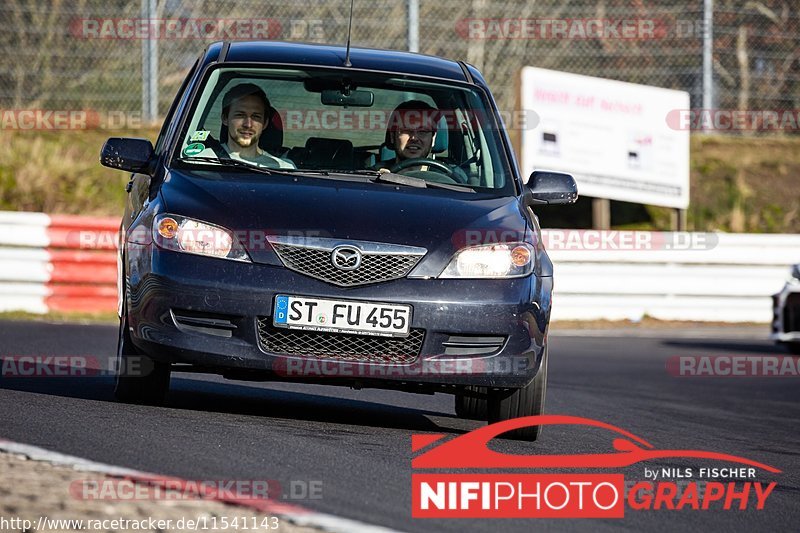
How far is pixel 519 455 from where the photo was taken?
6.14 meters

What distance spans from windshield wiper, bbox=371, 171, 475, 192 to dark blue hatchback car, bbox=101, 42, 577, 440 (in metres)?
0.01

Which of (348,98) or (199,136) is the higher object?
(348,98)

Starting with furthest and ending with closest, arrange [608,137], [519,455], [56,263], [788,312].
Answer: [608,137] → [56,263] → [788,312] → [519,455]

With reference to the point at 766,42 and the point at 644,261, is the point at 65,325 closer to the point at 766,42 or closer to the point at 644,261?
the point at 644,261

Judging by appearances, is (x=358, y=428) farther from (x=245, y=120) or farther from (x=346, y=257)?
(x=245, y=120)

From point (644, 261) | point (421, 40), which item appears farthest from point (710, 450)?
point (421, 40)

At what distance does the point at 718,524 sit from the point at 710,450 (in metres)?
2.16

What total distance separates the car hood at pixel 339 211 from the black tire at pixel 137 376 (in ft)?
2.32

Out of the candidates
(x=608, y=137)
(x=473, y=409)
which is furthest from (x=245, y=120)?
(x=608, y=137)

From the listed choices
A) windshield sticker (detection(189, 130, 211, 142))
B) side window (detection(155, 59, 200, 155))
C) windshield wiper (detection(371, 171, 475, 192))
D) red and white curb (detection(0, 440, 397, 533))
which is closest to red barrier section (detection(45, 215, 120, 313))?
side window (detection(155, 59, 200, 155))

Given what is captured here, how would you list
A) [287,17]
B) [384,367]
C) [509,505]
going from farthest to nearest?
[287,17]
[384,367]
[509,505]

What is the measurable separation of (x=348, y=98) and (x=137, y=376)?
5.94ft

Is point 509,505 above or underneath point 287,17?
underneath

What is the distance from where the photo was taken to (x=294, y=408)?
7539 mm
